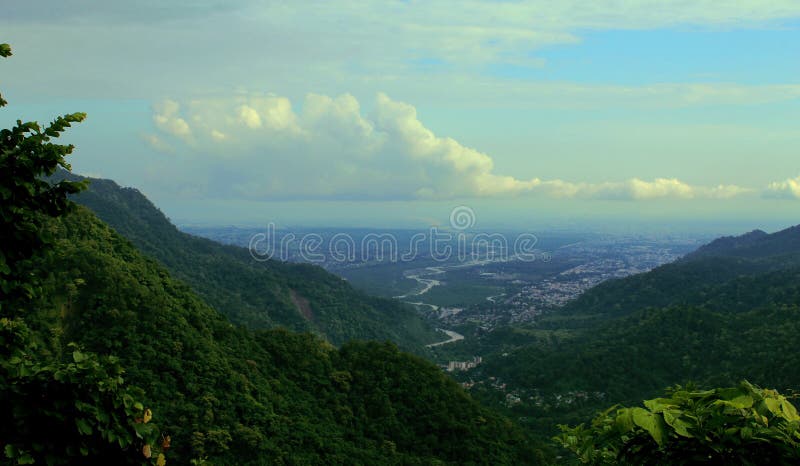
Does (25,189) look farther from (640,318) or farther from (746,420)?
(640,318)

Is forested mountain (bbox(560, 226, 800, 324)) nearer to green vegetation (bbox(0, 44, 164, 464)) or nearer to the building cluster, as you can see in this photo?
the building cluster

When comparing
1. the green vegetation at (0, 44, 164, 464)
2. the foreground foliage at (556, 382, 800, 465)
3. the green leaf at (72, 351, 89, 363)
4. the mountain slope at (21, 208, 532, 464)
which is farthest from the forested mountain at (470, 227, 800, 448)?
the green leaf at (72, 351, 89, 363)

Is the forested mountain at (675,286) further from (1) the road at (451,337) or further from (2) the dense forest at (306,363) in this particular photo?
(1) the road at (451,337)

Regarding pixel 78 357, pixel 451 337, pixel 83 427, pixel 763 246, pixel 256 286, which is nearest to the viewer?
pixel 83 427

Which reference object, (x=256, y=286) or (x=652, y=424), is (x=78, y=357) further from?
(x=256, y=286)

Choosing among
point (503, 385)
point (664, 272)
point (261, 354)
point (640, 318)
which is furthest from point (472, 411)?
point (664, 272)

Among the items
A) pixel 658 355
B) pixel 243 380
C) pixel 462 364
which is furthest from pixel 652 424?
pixel 462 364
